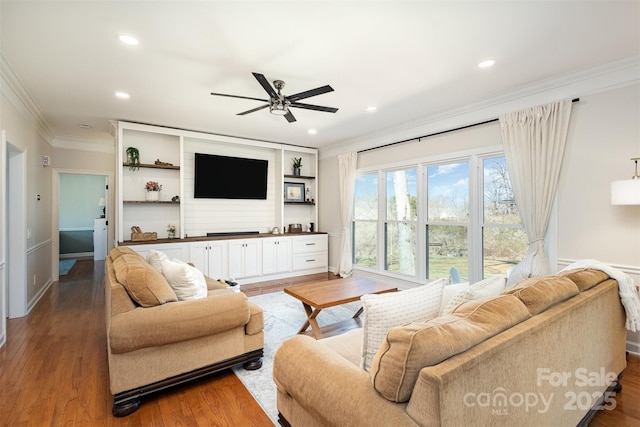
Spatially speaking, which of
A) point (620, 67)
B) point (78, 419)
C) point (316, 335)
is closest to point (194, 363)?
point (78, 419)

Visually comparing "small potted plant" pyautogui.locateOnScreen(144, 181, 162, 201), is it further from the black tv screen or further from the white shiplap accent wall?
the black tv screen

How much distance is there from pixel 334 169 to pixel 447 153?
2451mm

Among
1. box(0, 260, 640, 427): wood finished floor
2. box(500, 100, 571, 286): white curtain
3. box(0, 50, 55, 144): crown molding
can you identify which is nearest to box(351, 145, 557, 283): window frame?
box(500, 100, 571, 286): white curtain

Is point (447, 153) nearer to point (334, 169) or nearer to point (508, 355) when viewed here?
point (334, 169)

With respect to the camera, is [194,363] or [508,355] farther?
[194,363]

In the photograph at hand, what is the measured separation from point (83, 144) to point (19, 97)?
2479 mm

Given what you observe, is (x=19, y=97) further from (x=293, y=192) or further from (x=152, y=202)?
(x=293, y=192)

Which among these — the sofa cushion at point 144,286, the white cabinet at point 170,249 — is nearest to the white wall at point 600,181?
the sofa cushion at point 144,286

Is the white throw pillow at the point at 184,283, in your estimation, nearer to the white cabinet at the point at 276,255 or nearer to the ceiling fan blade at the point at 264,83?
the ceiling fan blade at the point at 264,83

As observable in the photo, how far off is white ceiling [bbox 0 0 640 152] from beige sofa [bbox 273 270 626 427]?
1.85 m

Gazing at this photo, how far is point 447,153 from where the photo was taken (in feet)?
13.6

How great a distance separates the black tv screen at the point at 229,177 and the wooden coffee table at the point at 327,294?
2858 mm

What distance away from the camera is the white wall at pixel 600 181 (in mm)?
2682

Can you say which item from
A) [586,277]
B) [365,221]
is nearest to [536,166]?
[586,277]
